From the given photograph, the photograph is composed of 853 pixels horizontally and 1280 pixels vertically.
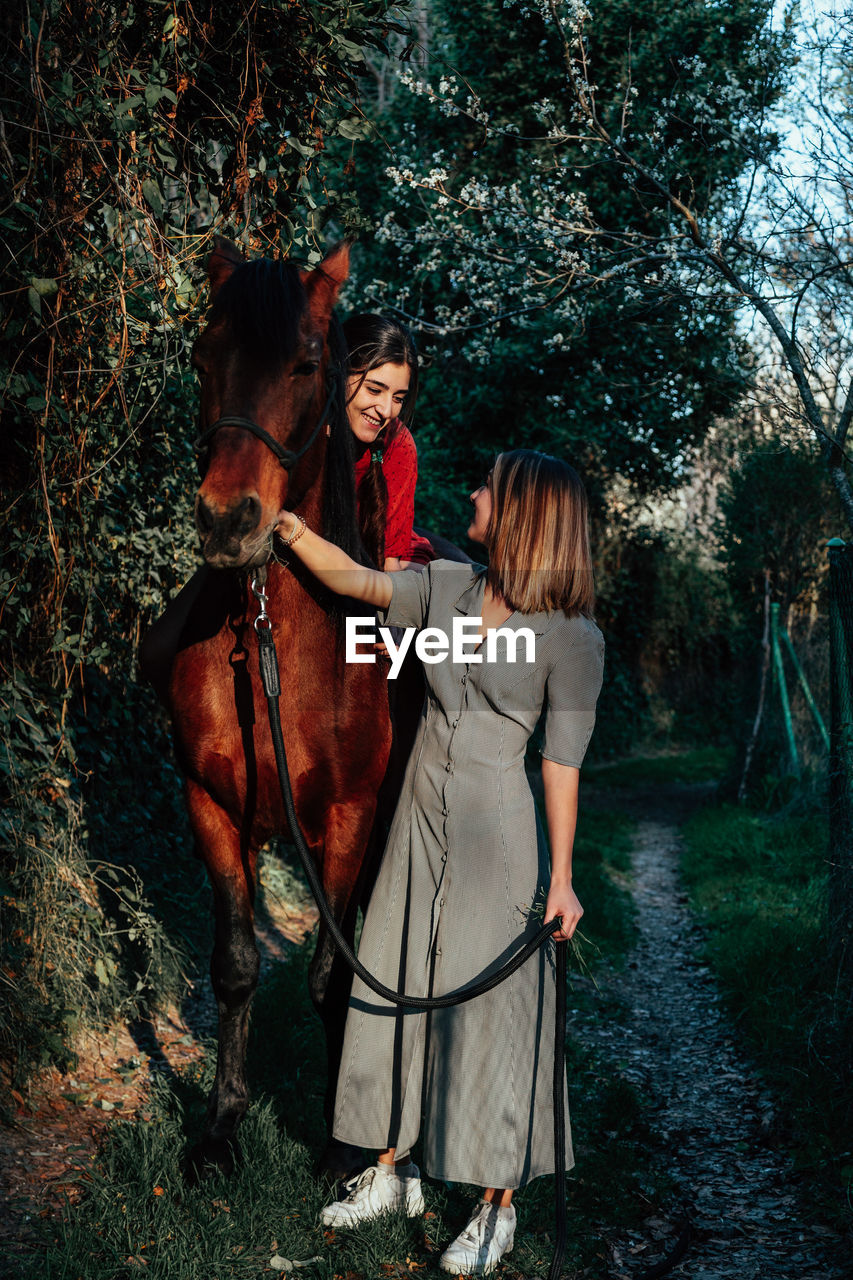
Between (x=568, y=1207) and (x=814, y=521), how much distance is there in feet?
28.5

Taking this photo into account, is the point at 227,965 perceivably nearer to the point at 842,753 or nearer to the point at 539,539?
the point at 539,539

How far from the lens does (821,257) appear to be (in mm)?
5691

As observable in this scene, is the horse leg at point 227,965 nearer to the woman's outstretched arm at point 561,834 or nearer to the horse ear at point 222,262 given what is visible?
the woman's outstretched arm at point 561,834

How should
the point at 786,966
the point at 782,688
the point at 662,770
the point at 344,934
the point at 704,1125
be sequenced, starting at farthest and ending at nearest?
the point at 662,770 → the point at 782,688 → the point at 786,966 → the point at 704,1125 → the point at 344,934

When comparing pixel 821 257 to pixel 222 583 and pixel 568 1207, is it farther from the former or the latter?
pixel 568 1207

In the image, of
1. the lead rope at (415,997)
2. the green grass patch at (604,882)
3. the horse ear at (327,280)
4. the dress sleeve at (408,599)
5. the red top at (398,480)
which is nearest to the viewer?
the lead rope at (415,997)

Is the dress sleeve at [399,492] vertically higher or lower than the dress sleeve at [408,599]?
higher

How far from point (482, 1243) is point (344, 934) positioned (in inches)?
35.3

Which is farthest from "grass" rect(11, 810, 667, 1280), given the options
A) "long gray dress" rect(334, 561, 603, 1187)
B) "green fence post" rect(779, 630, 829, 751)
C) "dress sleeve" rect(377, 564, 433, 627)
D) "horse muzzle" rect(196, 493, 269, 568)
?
"green fence post" rect(779, 630, 829, 751)

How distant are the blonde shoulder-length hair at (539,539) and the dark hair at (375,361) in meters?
0.72

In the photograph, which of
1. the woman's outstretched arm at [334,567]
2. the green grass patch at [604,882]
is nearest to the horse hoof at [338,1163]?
the woman's outstretched arm at [334,567]

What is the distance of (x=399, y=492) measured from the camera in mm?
3789

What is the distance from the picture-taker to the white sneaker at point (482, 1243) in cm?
280

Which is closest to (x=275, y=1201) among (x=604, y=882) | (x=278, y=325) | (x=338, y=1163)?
(x=338, y=1163)
